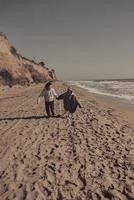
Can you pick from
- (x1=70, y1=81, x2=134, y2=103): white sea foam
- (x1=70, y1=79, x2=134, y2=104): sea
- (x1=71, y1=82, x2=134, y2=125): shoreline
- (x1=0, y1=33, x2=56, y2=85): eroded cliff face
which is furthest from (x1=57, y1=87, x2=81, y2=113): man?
(x1=0, y1=33, x2=56, y2=85): eroded cliff face

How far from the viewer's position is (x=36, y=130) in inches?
503

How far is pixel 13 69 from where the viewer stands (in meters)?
56.3

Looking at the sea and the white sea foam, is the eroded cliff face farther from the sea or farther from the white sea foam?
the white sea foam

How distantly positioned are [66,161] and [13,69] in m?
49.0

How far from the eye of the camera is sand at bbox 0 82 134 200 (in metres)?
6.68

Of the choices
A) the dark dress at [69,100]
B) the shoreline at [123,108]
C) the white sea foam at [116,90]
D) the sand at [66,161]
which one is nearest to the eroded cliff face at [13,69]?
the white sea foam at [116,90]

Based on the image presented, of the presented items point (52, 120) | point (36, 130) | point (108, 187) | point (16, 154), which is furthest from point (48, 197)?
point (52, 120)

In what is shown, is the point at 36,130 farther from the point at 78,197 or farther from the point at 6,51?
the point at 6,51

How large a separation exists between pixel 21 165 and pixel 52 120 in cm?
680

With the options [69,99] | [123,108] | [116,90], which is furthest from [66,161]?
[116,90]

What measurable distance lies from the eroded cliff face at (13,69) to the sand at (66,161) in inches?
1472

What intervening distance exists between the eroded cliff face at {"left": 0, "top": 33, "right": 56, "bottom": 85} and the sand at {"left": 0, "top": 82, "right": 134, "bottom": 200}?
37396mm

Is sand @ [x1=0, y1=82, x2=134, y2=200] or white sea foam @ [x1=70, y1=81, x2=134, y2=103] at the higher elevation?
sand @ [x1=0, y1=82, x2=134, y2=200]

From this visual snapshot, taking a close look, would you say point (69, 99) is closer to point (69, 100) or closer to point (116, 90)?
point (69, 100)
